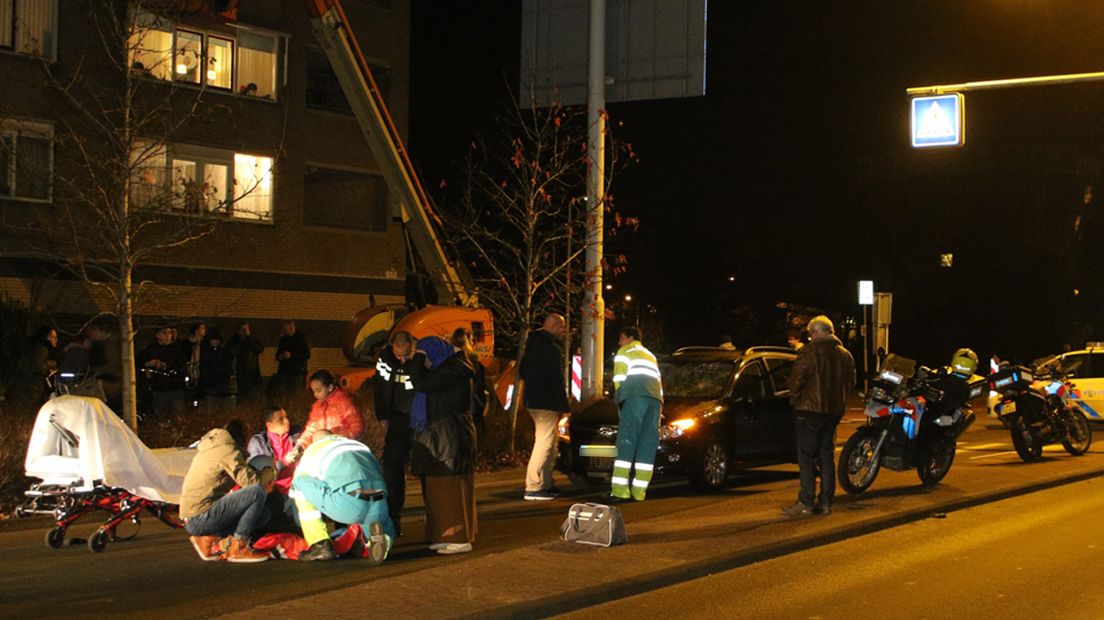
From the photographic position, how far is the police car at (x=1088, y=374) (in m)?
24.8

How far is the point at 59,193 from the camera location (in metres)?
22.7

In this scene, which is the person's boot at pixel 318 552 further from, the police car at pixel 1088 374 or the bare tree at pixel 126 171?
the police car at pixel 1088 374

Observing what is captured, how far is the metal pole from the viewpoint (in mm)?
17875

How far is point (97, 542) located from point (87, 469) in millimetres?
605

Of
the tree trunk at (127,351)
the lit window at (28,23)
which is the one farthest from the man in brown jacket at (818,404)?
the lit window at (28,23)

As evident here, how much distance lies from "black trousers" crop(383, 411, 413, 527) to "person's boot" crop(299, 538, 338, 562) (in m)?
0.86

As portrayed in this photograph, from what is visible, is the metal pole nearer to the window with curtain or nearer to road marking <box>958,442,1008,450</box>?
road marking <box>958,442,1008,450</box>

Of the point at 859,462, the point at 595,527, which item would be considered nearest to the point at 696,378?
the point at 859,462

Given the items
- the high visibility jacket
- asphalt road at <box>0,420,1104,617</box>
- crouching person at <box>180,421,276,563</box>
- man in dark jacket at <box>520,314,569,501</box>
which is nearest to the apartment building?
man in dark jacket at <box>520,314,569,501</box>

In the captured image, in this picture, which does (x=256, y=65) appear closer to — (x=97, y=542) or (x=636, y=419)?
(x=636, y=419)

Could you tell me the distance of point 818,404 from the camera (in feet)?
38.1

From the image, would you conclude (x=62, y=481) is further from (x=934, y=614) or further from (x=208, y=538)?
(x=934, y=614)

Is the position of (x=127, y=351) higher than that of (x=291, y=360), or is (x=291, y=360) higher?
(x=127, y=351)

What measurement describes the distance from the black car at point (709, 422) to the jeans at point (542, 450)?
3.10 feet
